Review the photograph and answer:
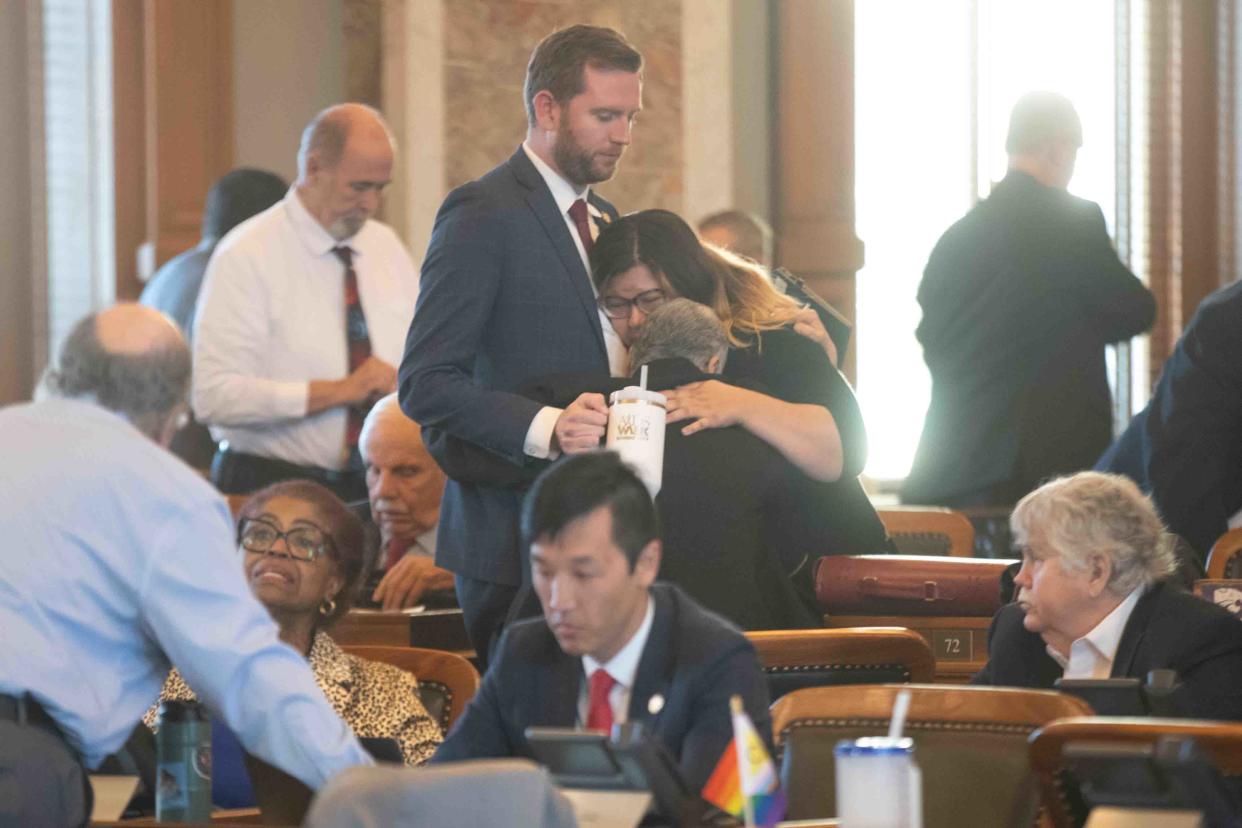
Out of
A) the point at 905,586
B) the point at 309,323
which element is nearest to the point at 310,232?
the point at 309,323

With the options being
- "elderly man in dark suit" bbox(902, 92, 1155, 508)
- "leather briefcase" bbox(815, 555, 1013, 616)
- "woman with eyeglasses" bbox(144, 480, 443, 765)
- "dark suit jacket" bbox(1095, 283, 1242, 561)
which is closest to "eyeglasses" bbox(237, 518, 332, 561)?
"woman with eyeglasses" bbox(144, 480, 443, 765)

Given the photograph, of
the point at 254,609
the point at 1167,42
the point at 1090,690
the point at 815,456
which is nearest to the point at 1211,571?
the point at 815,456

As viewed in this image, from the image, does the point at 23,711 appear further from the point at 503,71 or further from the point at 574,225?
the point at 503,71

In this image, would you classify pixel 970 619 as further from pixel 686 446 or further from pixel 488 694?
pixel 488 694

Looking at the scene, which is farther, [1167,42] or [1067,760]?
[1167,42]

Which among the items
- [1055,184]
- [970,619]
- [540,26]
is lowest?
[970,619]

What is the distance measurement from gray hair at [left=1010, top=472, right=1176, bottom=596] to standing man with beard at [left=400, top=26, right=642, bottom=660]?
87cm

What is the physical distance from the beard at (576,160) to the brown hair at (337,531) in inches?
29.4

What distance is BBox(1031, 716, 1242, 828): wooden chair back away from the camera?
2281 mm

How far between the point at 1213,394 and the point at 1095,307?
6.32ft

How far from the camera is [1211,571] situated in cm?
396

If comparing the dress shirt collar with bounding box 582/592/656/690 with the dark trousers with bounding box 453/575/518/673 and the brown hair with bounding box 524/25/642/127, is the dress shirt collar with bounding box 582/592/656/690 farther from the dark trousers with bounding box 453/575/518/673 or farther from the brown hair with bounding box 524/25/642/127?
the brown hair with bounding box 524/25/642/127

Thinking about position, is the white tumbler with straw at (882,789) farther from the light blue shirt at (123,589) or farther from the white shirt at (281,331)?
the white shirt at (281,331)

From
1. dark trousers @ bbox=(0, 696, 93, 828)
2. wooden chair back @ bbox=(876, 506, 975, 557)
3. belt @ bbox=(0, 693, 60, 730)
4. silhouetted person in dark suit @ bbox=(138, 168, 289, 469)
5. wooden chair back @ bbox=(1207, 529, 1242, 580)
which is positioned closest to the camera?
dark trousers @ bbox=(0, 696, 93, 828)
